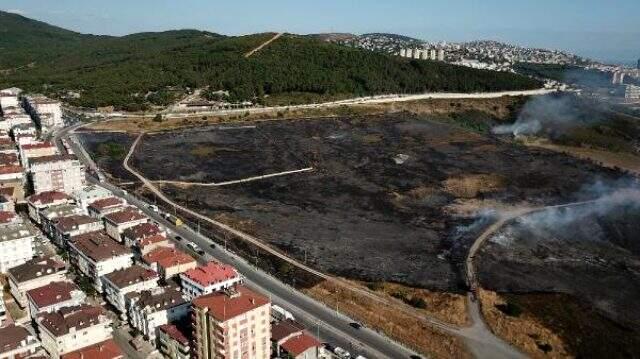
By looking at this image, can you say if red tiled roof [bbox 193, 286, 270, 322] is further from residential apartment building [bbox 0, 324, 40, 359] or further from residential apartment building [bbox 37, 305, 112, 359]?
residential apartment building [bbox 0, 324, 40, 359]

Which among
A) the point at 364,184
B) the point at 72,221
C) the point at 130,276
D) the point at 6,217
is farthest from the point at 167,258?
the point at 364,184

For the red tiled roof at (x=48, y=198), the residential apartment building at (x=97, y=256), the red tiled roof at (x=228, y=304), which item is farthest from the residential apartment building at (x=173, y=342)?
the red tiled roof at (x=48, y=198)

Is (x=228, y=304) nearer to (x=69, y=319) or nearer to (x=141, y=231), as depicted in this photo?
(x=69, y=319)

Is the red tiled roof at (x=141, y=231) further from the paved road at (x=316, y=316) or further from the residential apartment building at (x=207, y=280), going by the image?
the residential apartment building at (x=207, y=280)

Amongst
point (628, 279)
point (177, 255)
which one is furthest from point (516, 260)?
point (177, 255)

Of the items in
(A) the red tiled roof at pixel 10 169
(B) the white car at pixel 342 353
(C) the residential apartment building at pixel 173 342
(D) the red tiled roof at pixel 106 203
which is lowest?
(B) the white car at pixel 342 353

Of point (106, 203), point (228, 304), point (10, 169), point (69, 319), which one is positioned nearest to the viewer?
point (228, 304)
